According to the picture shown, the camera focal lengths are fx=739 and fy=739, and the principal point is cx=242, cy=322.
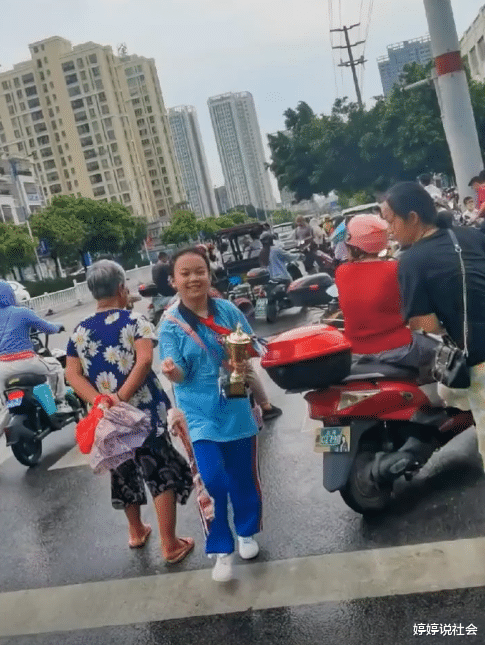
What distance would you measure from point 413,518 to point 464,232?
1.60m

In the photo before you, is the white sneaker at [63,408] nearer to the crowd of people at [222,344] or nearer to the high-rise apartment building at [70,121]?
the crowd of people at [222,344]

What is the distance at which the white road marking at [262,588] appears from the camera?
332 centimetres

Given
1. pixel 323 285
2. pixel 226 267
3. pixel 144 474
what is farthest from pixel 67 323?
pixel 144 474

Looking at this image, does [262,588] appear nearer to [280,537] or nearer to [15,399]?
[280,537]

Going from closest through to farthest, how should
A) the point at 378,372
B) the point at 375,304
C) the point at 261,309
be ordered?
the point at 378,372
the point at 375,304
the point at 261,309

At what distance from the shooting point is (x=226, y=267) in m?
13.8

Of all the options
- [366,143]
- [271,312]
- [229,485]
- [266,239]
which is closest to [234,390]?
[229,485]

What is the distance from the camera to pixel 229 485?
3.80 metres

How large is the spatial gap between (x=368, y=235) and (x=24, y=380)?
3572 millimetres

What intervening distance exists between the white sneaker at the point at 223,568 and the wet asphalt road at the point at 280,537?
0.09 metres

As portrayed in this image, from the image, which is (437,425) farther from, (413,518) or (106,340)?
(106,340)

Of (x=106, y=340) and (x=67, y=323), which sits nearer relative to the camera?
(x=106, y=340)

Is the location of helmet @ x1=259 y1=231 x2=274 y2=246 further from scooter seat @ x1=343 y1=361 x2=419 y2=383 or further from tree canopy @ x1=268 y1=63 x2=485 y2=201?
tree canopy @ x1=268 y1=63 x2=485 y2=201

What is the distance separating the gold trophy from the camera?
356 centimetres
